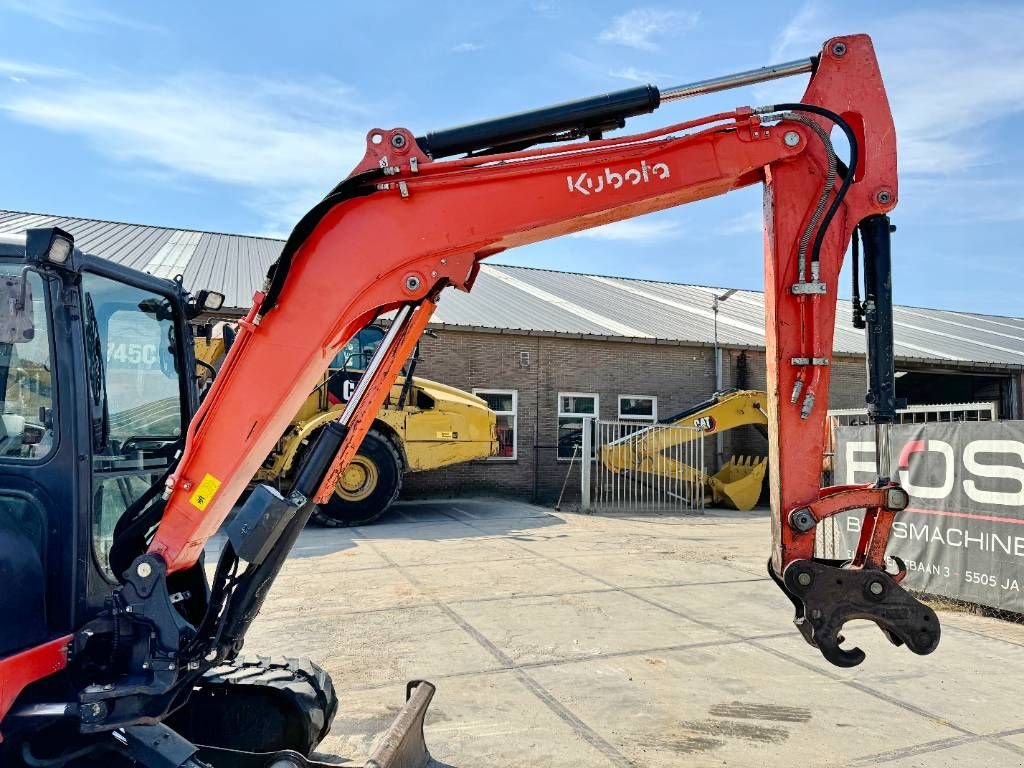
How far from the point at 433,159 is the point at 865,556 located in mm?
2307

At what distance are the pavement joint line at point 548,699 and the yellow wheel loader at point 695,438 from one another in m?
9.04

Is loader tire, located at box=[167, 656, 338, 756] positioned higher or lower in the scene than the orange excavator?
lower

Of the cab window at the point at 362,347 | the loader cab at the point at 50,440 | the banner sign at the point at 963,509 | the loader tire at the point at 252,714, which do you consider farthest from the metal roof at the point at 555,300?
the loader cab at the point at 50,440

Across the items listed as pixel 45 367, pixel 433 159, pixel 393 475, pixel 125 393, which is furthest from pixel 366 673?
pixel 393 475

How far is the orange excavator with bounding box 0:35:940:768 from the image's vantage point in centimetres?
286

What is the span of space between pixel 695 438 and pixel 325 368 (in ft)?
46.5

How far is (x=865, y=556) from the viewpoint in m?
3.12

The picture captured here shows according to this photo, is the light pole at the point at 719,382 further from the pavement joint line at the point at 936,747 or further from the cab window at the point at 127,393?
the cab window at the point at 127,393

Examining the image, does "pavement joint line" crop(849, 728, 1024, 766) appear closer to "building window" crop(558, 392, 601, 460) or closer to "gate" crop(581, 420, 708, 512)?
"gate" crop(581, 420, 708, 512)

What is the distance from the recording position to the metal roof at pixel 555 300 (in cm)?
1773

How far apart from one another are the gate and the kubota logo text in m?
12.6

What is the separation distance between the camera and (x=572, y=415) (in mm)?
18391

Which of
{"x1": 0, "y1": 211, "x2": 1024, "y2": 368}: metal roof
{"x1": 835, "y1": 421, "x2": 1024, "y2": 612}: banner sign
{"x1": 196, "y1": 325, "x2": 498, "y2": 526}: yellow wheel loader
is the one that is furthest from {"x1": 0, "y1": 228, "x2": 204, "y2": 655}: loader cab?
{"x1": 0, "y1": 211, "x2": 1024, "y2": 368}: metal roof

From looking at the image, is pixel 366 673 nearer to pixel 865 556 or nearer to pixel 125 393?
pixel 125 393
